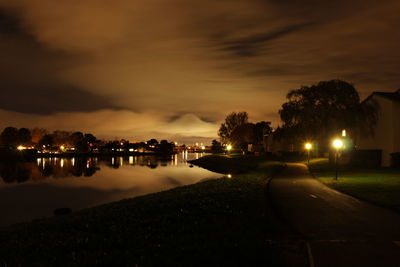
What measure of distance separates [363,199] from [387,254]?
9.84m

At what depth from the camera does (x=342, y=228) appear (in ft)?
36.4

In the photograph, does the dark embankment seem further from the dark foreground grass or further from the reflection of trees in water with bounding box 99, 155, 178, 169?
the dark foreground grass

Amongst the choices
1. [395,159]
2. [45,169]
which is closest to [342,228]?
[395,159]

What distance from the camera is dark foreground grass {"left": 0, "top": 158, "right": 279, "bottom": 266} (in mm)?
7684

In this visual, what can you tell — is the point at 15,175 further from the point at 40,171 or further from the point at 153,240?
the point at 153,240

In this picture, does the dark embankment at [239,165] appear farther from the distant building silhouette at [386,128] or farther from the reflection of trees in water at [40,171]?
the reflection of trees in water at [40,171]

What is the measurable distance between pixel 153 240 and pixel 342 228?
6.27 metres

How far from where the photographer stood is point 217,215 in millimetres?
12547

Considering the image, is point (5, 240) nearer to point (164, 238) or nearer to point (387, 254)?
point (164, 238)

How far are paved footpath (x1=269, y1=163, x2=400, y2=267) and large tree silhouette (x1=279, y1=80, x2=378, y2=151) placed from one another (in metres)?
25.0

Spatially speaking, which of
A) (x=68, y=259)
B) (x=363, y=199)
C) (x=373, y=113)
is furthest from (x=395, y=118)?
(x=68, y=259)

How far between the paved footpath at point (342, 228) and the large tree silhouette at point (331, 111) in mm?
24960

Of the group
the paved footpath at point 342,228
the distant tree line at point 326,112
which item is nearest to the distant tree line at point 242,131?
the distant tree line at point 326,112

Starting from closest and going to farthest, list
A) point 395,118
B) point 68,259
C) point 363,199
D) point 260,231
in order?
point 68,259
point 260,231
point 363,199
point 395,118
